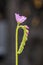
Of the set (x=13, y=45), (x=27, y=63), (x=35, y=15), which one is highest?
(x=35, y=15)

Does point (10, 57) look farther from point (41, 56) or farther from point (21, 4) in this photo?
point (21, 4)

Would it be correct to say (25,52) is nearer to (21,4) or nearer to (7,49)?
(7,49)

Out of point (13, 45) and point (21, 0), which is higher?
point (21, 0)

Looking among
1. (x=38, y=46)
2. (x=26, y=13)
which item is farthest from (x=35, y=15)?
(x=38, y=46)

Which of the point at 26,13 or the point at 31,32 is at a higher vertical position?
the point at 26,13

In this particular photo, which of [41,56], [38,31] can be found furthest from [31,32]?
[41,56]
